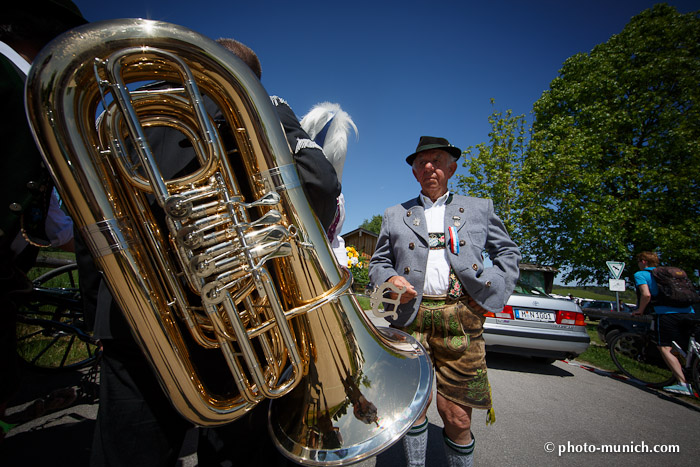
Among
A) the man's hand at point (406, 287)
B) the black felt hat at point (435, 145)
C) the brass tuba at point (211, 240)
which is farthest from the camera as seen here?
the black felt hat at point (435, 145)

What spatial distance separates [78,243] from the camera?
97 cm

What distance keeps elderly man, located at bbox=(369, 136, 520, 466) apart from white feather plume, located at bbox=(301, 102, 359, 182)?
54 centimetres

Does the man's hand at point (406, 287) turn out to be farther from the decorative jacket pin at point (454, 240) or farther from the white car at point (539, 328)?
the white car at point (539, 328)

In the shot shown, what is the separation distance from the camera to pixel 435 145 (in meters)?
1.95

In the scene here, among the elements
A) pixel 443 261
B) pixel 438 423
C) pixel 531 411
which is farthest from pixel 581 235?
pixel 443 261

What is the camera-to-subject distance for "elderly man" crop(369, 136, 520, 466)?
1.69 m

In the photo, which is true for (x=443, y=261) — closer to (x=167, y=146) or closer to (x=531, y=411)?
Answer: (x=167, y=146)

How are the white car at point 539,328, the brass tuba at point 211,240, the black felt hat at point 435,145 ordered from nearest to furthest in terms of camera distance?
the brass tuba at point 211,240 < the black felt hat at point 435,145 < the white car at point 539,328

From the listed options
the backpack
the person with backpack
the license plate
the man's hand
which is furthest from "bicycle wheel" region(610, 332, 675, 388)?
the man's hand

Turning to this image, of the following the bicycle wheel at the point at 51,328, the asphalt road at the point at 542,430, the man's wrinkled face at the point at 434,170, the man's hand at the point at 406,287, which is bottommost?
the asphalt road at the point at 542,430

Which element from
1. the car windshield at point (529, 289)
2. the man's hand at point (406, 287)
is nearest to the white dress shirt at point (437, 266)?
the man's hand at point (406, 287)

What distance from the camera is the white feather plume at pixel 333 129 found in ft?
6.30

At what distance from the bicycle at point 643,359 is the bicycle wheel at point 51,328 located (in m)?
7.31

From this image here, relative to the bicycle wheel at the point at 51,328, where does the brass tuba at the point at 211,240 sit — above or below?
above
